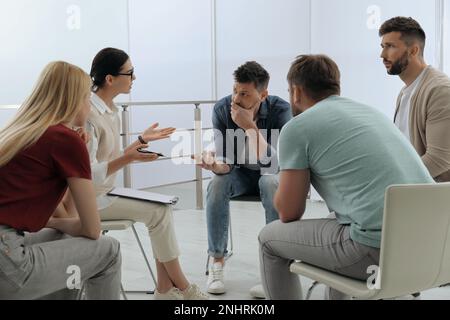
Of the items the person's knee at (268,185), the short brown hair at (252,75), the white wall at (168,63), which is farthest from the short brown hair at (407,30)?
the white wall at (168,63)

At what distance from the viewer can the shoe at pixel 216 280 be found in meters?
2.69

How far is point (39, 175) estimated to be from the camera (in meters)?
1.66

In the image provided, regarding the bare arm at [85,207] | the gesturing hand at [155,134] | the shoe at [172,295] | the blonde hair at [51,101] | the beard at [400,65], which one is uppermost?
the beard at [400,65]


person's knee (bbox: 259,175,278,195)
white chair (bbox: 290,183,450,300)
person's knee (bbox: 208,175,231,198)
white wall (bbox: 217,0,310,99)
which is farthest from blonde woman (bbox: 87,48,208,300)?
white wall (bbox: 217,0,310,99)

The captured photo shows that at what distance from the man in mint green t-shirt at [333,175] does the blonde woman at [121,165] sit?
65cm

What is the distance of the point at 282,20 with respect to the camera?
5441 millimetres

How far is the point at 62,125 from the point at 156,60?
435cm

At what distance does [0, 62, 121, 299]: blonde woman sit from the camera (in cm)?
162

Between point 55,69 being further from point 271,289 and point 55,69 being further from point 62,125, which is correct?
point 271,289

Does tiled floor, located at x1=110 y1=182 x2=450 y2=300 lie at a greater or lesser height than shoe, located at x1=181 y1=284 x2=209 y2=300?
lesser

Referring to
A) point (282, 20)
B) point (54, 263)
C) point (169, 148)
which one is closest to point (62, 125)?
point (54, 263)

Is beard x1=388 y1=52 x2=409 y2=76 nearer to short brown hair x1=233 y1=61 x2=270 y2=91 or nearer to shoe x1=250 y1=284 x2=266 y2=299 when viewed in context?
short brown hair x1=233 y1=61 x2=270 y2=91

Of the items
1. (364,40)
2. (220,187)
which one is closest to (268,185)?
(220,187)

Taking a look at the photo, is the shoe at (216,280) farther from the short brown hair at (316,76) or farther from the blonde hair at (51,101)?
the blonde hair at (51,101)
